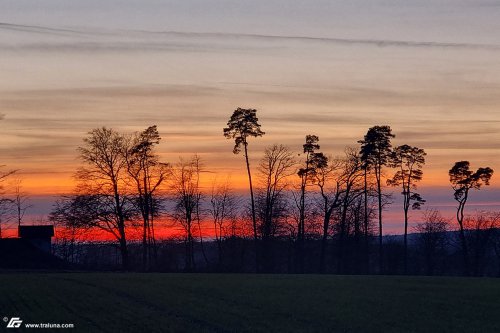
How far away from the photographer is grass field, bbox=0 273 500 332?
101ft

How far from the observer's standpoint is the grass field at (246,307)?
3086 cm

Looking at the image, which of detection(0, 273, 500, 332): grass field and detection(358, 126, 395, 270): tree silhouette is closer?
detection(0, 273, 500, 332): grass field

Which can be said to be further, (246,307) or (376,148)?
(376,148)

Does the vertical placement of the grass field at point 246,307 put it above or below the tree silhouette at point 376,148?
below

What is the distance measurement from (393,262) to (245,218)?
25.6m

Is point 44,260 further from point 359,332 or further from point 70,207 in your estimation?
point 359,332

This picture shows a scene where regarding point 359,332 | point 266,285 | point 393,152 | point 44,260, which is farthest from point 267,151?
point 359,332

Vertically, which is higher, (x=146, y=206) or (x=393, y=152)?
(x=393, y=152)

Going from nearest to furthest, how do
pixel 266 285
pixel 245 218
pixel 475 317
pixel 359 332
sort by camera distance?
pixel 359 332 < pixel 475 317 < pixel 266 285 < pixel 245 218

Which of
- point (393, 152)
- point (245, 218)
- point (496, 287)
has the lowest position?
point (496, 287)

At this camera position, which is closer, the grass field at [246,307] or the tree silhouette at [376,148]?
the grass field at [246,307]

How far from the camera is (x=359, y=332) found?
29484mm

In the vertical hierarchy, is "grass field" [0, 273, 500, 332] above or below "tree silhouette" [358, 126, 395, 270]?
below

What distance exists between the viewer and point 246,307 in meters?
38.4
